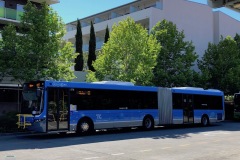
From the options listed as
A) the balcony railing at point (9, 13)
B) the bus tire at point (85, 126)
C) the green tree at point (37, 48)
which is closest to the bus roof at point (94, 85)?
the bus tire at point (85, 126)

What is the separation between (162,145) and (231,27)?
46501mm

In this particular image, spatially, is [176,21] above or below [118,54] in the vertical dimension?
above

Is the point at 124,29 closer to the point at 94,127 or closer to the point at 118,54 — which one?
the point at 118,54

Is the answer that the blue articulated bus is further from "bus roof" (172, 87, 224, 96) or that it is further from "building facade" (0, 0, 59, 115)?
"building facade" (0, 0, 59, 115)

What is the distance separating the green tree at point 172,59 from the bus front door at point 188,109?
22.4ft

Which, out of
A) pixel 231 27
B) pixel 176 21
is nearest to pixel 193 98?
pixel 176 21

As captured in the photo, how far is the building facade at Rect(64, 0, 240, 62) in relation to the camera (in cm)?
4515

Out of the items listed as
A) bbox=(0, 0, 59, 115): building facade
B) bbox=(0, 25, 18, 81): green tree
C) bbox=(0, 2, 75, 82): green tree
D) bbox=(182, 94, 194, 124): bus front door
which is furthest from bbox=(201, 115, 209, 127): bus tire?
bbox=(0, 25, 18, 81): green tree

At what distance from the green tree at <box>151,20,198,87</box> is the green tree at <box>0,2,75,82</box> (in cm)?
1185

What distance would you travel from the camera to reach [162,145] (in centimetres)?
1534

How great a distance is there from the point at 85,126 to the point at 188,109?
1016 centimetres

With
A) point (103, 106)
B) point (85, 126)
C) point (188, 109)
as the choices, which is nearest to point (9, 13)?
point (103, 106)

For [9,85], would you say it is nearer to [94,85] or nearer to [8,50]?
[8,50]

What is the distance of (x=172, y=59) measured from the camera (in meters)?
35.6
